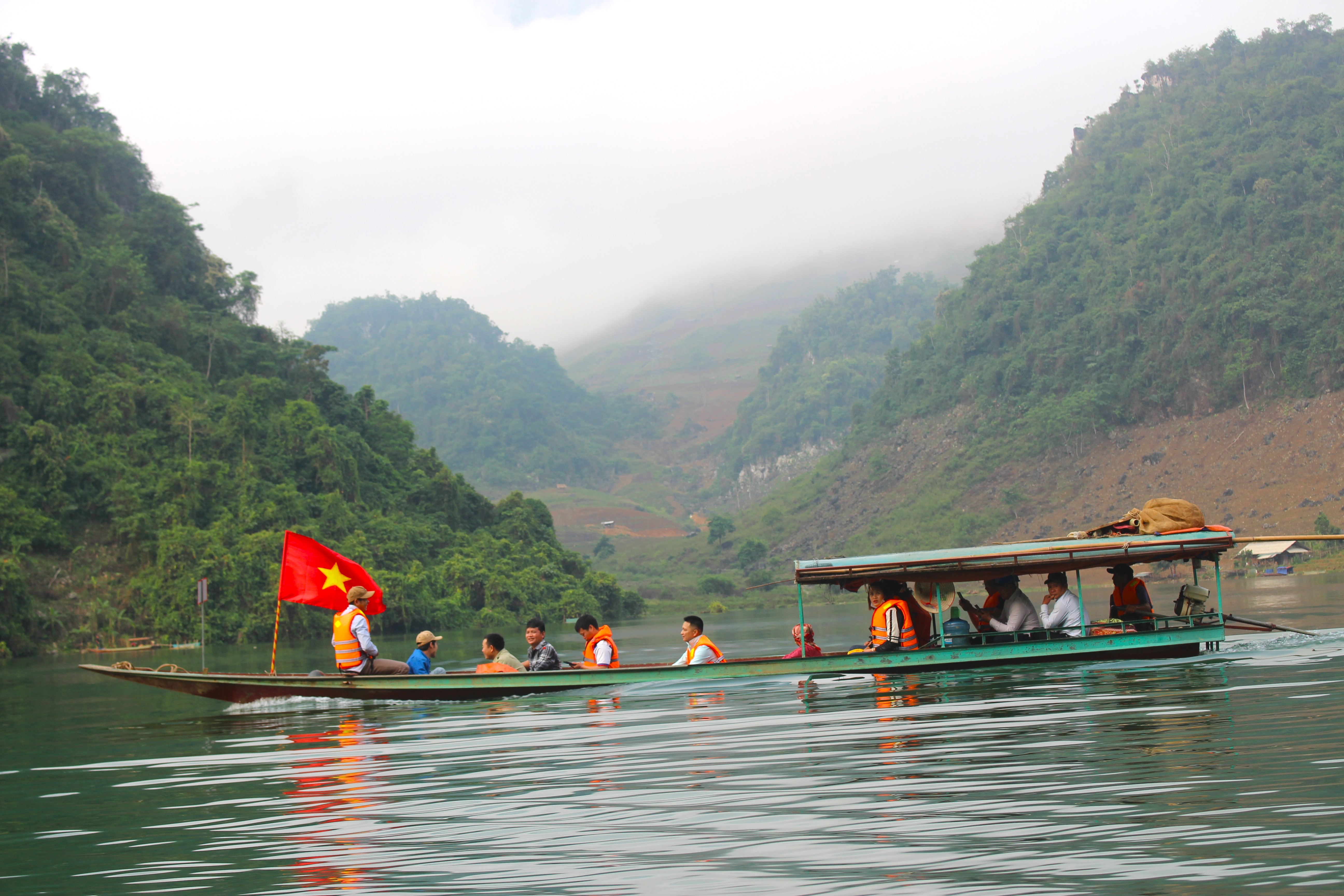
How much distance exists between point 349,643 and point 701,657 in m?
4.32

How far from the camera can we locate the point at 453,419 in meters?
162

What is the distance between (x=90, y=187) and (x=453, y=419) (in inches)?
3926

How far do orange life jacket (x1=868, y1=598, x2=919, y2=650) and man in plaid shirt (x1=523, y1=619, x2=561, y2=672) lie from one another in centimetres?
394

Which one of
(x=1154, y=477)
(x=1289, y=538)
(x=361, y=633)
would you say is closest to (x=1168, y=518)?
(x=1289, y=538)

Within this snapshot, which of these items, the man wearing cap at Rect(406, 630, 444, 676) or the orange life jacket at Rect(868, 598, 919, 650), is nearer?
the orange life jacket at Rect(868, 598, 919, 650)

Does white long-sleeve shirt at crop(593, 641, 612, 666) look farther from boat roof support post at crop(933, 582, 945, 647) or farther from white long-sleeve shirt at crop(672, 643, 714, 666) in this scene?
boat roof support post at crop(933, 582, 945, 647)

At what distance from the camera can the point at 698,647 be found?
1400cm

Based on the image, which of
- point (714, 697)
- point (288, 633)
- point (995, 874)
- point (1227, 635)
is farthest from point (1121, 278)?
point (995, 874)

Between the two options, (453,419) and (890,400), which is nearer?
(890,400)

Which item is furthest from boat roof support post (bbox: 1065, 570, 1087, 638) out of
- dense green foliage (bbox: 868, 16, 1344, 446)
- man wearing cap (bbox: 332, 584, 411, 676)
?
dense green foliage (bbox: 868, 16, 1344, 446)

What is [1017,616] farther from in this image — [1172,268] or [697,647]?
[1172,268]

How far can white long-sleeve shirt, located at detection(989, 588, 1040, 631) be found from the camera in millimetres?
13469

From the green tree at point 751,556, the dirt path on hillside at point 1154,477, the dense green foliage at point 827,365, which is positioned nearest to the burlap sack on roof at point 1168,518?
the dirt path on hillside at point 1154,477

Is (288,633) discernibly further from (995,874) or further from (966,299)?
(966,299)
